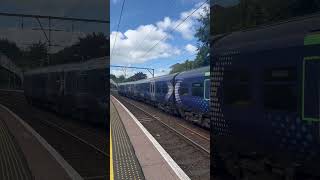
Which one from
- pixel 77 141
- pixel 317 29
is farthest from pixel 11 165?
pixel 317 29

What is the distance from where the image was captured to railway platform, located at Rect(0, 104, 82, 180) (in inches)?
71.4

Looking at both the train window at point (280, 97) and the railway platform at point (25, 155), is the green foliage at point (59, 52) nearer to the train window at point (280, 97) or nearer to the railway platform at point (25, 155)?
the railway platform at point (25, 155)

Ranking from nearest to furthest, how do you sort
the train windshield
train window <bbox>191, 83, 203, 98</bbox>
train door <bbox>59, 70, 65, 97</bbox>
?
1. train door <bbox>59, 70, 65, 97</bbox>
2. the train windshield
3. train window <bbox>191, 83, 203, 98</bbox>

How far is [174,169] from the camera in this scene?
12.3 ft

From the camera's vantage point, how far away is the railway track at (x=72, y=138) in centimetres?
194

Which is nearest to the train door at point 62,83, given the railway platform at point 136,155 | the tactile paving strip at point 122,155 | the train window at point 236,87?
the railway platform at point 136,155

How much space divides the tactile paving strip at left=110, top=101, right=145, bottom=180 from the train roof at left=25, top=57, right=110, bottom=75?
181 centimetres

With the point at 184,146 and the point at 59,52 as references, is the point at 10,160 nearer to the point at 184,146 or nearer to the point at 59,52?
the point at 59,52

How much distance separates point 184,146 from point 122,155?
77cm

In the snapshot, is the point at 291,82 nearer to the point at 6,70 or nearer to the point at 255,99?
the point at 255,99

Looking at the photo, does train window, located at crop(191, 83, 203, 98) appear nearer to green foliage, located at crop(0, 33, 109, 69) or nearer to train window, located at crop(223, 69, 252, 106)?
train window, located at crop(223, 69, 252, 106)

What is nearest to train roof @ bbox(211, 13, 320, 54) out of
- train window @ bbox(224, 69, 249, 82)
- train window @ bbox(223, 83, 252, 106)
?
train window @ bbox(224, 69, 249, 82)

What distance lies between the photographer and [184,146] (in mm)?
4824

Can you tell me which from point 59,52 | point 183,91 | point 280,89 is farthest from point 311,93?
point 183,91
